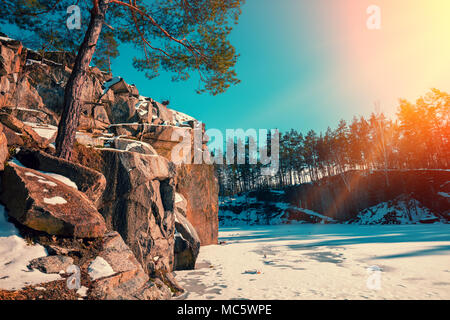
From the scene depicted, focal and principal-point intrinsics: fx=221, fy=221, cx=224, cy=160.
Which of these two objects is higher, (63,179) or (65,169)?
(65,169)

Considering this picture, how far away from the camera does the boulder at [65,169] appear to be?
506 cm

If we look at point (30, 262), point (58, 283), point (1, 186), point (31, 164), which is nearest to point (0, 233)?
point (30, 262)

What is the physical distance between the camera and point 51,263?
138 inches

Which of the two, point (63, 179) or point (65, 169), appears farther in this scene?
point (65, 169)

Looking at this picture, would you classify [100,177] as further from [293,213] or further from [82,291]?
[293,213]

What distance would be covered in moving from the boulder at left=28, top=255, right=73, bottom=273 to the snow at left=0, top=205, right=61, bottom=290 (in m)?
0.07

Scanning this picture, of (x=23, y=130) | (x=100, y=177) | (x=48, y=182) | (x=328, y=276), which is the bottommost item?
(x=328, y=276)

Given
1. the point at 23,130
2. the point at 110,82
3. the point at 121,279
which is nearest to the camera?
the point at 121,279

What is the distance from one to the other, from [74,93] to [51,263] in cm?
491

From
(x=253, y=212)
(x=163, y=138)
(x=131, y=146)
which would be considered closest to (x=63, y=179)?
(x=131, y=146)

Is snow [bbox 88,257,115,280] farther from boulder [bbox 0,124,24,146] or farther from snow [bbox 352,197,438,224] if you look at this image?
snow [bbox 352,197,438,224]

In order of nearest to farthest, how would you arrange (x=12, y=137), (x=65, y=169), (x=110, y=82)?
(x=65, y=169)
(x=12, y=137)
(x=110, y=82)

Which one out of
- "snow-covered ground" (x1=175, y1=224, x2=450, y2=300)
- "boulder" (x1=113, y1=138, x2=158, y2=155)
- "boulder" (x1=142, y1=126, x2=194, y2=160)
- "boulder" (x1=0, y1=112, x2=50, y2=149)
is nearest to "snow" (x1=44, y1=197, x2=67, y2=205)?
"boulder" (x1=0, y1=112, x2=50, y2=149)
